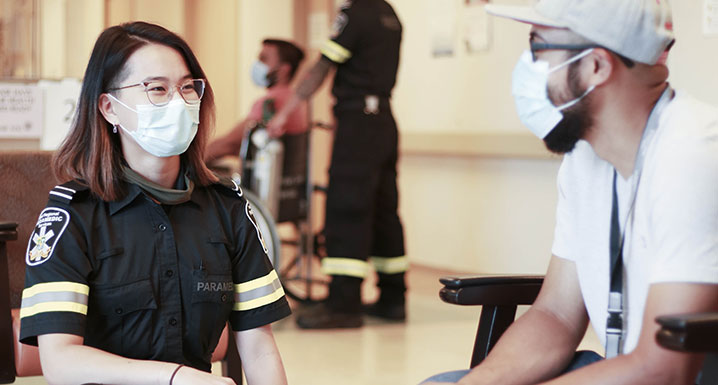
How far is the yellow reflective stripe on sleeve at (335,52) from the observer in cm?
379

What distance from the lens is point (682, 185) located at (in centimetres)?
121

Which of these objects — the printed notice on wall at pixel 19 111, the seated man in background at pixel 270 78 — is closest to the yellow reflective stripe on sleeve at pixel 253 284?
the printed notice on wall at pixel 19 111

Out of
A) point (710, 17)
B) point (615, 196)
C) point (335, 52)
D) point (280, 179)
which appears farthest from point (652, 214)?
point (280, 179)

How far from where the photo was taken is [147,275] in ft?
4.93

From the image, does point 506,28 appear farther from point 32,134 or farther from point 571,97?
point 571,97

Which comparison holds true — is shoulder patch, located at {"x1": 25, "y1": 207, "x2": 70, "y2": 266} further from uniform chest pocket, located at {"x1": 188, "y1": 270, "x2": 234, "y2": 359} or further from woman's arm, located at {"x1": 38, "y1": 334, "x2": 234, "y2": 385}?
uniform chest pocket, located at {"x1": 188, "y1": 270, "x2": 234, "y2": 359}

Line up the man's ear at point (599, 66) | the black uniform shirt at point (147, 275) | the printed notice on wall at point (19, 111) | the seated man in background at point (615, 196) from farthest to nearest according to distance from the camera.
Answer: the printed notice on wall at point (19, 111) < the black uniform shirt at point (147, 275) < the man's ear at point (599, 66) < the seated man in background at point (615, 196)

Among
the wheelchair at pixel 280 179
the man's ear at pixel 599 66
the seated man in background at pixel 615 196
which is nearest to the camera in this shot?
the seated man in background at pixel 615 196

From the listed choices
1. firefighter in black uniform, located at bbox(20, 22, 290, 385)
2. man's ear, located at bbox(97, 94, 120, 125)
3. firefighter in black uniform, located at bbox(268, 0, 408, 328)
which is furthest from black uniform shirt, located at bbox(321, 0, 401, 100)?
man's ear, located at bbox(97, 94, 120, 125)

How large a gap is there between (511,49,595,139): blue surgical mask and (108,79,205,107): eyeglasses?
1.87 feet

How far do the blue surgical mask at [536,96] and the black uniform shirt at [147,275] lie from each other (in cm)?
53

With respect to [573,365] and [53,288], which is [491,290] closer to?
[573,365]

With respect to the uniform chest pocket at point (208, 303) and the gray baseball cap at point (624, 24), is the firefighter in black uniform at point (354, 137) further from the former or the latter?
the gray baseball cap at point (624, 24)

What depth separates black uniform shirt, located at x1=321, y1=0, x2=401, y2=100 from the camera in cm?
379
